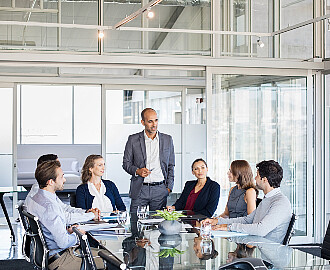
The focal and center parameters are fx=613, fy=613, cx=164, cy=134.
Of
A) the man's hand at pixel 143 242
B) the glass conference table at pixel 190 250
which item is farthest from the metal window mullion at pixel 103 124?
the man's hand at pixel 143 242

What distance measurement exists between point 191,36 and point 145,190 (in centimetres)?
236

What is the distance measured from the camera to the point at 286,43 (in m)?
8.21

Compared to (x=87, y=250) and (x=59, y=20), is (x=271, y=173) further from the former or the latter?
(x=59, y=20)

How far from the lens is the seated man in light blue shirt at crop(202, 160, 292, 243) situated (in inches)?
170

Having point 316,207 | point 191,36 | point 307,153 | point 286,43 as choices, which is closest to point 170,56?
point 191,36

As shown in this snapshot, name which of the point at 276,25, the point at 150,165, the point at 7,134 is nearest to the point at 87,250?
the point at 150,165

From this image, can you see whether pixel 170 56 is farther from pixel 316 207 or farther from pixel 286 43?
pixel 316 207

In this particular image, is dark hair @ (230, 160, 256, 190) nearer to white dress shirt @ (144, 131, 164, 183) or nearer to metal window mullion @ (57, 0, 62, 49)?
white dress shirt @ (144, 131, 164, 183)

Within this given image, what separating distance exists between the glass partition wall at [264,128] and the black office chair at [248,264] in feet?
15.4

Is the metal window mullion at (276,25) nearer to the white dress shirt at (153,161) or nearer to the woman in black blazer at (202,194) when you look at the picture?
the white dress shirt at (153,161)

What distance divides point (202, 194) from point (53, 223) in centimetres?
184

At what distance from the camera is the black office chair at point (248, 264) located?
2971mm

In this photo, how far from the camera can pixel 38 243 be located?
4617mm

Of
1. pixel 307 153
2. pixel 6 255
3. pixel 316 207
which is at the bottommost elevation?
pixel 6 255
